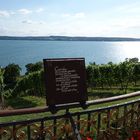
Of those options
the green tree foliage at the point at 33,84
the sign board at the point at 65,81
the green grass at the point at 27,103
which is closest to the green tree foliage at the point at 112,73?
the green tree foliage at the point at 33,84

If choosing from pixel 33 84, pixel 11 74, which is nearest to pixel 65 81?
pixel 33 84

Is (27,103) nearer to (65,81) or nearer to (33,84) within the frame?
(33,84)

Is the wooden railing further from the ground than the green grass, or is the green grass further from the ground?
the wooden railing

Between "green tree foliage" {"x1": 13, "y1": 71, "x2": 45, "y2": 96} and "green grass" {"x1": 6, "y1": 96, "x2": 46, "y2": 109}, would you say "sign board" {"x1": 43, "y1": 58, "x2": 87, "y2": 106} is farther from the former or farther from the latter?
"green tree foliage" {"x1": 13, "y1": 71, "x2": 45, "y2": 96}

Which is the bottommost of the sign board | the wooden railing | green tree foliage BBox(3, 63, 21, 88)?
green tree foliage BBox(3, 63, 21, 88)

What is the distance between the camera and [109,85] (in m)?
43.1

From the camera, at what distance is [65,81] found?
4.32 m

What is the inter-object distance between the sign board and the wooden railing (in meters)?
0.09

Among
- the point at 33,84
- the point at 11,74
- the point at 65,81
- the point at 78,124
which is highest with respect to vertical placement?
the point at 65,81

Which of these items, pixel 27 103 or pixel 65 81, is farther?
pixel 27 103

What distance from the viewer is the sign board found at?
4227 millimetres

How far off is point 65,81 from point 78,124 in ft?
2.11

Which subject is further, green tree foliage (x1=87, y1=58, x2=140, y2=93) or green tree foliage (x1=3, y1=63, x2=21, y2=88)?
green tree foliage (x1=3, y1=63, x2=21, y2=88)

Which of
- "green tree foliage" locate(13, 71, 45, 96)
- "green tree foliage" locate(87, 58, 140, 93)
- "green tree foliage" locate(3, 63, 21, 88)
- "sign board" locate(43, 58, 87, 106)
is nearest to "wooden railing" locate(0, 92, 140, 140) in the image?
"sign board" locate(43, 58, 87, 106)
